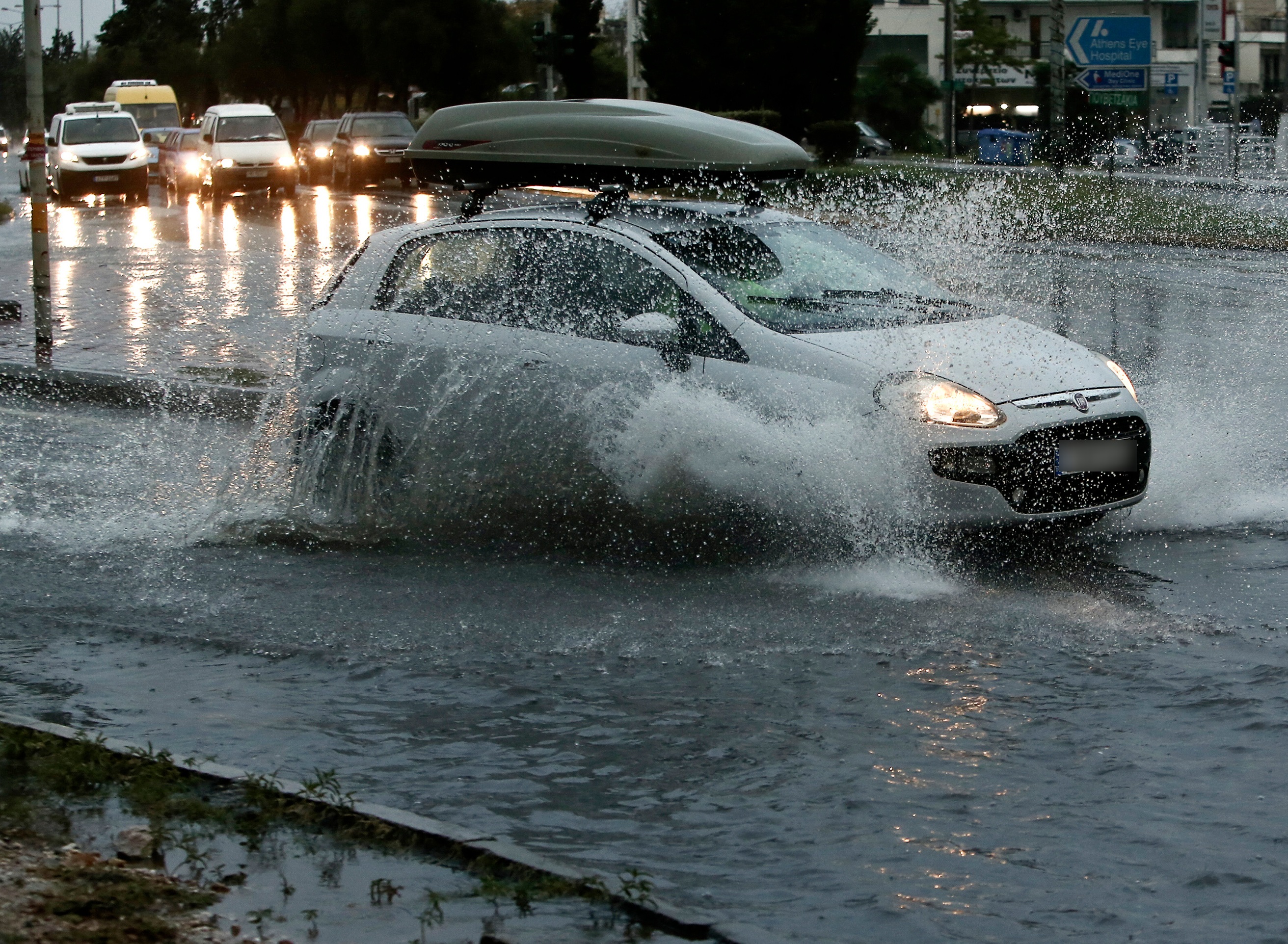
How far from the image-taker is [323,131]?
49.4 metres

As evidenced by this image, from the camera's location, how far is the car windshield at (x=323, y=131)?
160ft

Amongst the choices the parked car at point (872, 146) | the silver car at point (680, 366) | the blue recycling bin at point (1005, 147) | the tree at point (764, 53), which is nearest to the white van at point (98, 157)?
the tree at point (764, 53)

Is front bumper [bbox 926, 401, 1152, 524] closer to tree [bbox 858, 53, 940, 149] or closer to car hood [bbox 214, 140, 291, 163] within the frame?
car hood [bbox 214, 140, 291, 163]

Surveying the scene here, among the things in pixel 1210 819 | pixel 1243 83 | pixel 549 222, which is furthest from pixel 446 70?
pixel 1210 819

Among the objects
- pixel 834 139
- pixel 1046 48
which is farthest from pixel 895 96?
pixel 834 139

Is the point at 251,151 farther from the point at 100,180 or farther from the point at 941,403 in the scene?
the point at 941,403

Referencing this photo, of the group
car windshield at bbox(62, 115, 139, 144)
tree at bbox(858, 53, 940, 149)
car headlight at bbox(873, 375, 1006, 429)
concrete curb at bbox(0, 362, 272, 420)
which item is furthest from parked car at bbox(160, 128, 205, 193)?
car headlight at bbox(873, 375, 1006, 429)

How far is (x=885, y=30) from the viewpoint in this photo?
8831 centimetres

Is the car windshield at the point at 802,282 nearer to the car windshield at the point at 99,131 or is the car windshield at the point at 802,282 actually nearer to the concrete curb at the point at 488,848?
the concrete curb at the point at 488,848

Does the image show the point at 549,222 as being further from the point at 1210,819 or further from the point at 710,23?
the point at 710,23

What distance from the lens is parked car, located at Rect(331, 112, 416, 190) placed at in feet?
145

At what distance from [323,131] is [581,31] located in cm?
864


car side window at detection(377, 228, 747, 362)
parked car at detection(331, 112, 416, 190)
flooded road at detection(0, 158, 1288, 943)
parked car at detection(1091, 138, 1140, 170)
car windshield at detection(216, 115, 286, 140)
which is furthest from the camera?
parked car at detection(1091, 138, 1140, 170)

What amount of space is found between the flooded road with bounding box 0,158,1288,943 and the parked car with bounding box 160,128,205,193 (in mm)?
37455
